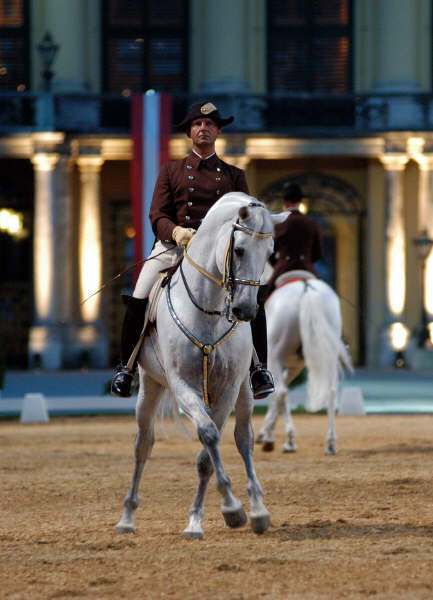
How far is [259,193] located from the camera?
40938 millimetres

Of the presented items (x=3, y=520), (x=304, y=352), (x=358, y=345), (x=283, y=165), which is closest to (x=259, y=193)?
(x=283, y=165)

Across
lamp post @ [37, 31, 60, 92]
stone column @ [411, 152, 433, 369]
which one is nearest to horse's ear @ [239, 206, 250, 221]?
lamp post @ [37, 31, 60, 92]

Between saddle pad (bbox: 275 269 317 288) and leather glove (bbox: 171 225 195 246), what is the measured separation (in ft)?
21.6

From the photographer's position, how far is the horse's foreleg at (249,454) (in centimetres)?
1099

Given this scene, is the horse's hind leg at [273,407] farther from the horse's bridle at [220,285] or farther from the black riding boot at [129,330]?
the horse's bridle at [220,285]

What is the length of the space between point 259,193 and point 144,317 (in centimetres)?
2954

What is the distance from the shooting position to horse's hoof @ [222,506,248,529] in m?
10.9

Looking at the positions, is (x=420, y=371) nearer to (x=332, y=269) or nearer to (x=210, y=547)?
(x=332, y=269)

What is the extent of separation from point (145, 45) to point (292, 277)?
939 inches

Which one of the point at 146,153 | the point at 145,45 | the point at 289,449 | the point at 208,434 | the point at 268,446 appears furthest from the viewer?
the point at 145,45

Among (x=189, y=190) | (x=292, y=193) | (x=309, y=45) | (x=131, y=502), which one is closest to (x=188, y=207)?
(x=189, y=190)

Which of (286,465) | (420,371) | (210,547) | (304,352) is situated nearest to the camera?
(210,547)

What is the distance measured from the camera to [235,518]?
10914 millimetres

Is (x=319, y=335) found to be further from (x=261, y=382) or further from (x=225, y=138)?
(x=225, y=138)
